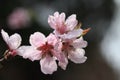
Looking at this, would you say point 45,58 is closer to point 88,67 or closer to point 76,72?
point 76,72

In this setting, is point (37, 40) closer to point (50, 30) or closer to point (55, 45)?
point (55, 45)

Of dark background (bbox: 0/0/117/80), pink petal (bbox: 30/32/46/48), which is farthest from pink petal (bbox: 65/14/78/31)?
dark background (bbox: 0/0/117/80)

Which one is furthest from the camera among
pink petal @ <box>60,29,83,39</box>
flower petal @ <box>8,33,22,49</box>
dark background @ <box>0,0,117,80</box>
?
dark background @ <box>0,0,117,80</box>

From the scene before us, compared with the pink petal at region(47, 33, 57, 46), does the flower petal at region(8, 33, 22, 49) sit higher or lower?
lower

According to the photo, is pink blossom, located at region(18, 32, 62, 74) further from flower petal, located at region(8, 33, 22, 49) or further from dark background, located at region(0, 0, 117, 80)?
dark background, located at region(0, 0, 117, 80)

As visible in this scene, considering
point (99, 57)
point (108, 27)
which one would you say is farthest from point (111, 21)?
point (99, 57)

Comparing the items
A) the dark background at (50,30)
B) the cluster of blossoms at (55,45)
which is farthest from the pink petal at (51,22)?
the dark background at (50,30)

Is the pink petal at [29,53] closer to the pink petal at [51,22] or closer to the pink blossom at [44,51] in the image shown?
the pink blossom at [44,51]
